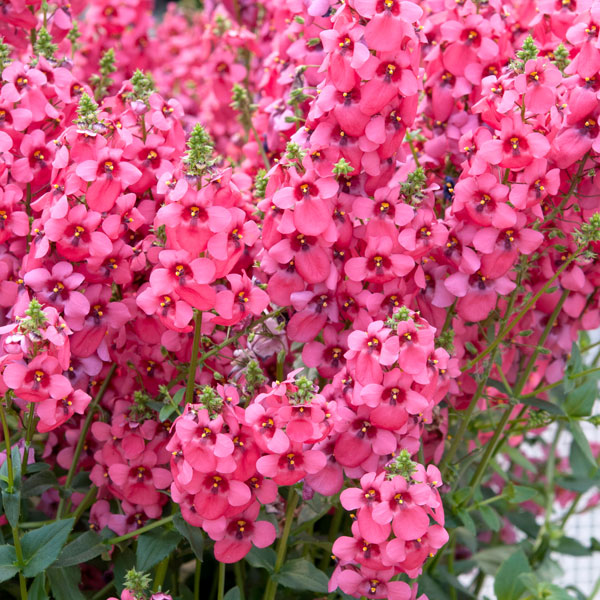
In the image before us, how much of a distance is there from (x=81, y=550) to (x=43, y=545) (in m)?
0.05

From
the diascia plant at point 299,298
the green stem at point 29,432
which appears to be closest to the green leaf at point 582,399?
the diascia plant at point 299,298

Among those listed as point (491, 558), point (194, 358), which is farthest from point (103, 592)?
point (491, 558)

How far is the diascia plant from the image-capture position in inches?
25.7

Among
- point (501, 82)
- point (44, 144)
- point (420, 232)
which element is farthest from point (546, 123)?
A: point (44, 144)

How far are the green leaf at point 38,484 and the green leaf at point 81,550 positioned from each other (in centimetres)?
7

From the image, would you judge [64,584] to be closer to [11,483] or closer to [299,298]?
[11,483]

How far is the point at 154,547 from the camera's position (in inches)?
29.5

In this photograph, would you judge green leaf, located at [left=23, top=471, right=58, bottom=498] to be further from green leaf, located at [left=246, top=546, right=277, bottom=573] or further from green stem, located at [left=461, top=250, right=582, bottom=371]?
green stem, located at [left=461, top=250, right=582, bottom=371]

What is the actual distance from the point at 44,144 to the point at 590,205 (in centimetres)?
52

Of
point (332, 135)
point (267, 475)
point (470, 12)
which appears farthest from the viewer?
point (470, 12)

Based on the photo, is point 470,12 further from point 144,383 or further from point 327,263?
point 144,383

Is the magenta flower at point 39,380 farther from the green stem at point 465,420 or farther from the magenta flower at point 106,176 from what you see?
the green stem at point 465,420

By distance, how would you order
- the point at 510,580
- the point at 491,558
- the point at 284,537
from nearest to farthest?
the point at 284,537 → the point at 510,580 → the point at 491,558

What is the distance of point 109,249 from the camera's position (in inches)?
27.9
